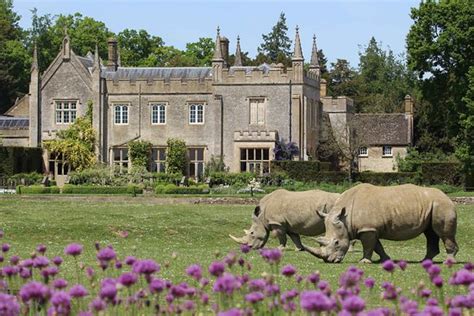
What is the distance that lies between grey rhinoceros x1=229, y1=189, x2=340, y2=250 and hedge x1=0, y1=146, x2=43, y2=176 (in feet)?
139

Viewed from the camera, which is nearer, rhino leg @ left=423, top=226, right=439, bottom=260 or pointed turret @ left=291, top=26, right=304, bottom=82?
rhino leg @ left=423, top=226, right=439, bottom=260

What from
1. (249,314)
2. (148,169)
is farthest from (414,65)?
(249,314)

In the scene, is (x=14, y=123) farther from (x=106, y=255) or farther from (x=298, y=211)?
(x=106, y=255)

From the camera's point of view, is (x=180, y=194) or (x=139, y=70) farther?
(x=139, y=70)

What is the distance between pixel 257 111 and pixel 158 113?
6.20 m

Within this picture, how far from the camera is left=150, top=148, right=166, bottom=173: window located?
67812mm

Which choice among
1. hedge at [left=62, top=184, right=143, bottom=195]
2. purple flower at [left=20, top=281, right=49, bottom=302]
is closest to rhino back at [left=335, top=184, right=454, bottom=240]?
purple flower at [left=20, top=281, right=49, bottom=302]

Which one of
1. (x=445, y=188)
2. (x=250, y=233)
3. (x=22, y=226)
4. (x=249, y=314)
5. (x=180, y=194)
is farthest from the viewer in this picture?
(x=445, y=188)

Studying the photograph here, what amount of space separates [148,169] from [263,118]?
759 cm

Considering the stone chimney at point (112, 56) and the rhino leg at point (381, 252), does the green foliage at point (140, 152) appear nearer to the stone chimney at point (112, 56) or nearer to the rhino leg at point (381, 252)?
the stone chimney at point (112, 56)

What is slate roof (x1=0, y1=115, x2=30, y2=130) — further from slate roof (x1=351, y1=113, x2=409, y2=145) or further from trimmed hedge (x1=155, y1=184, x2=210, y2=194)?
slate roof (x1=351, y1=113, x2=409, y2=145)

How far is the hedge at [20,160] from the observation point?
6550cm

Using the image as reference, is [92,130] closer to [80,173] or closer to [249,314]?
[80,173]

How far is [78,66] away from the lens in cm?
7038
